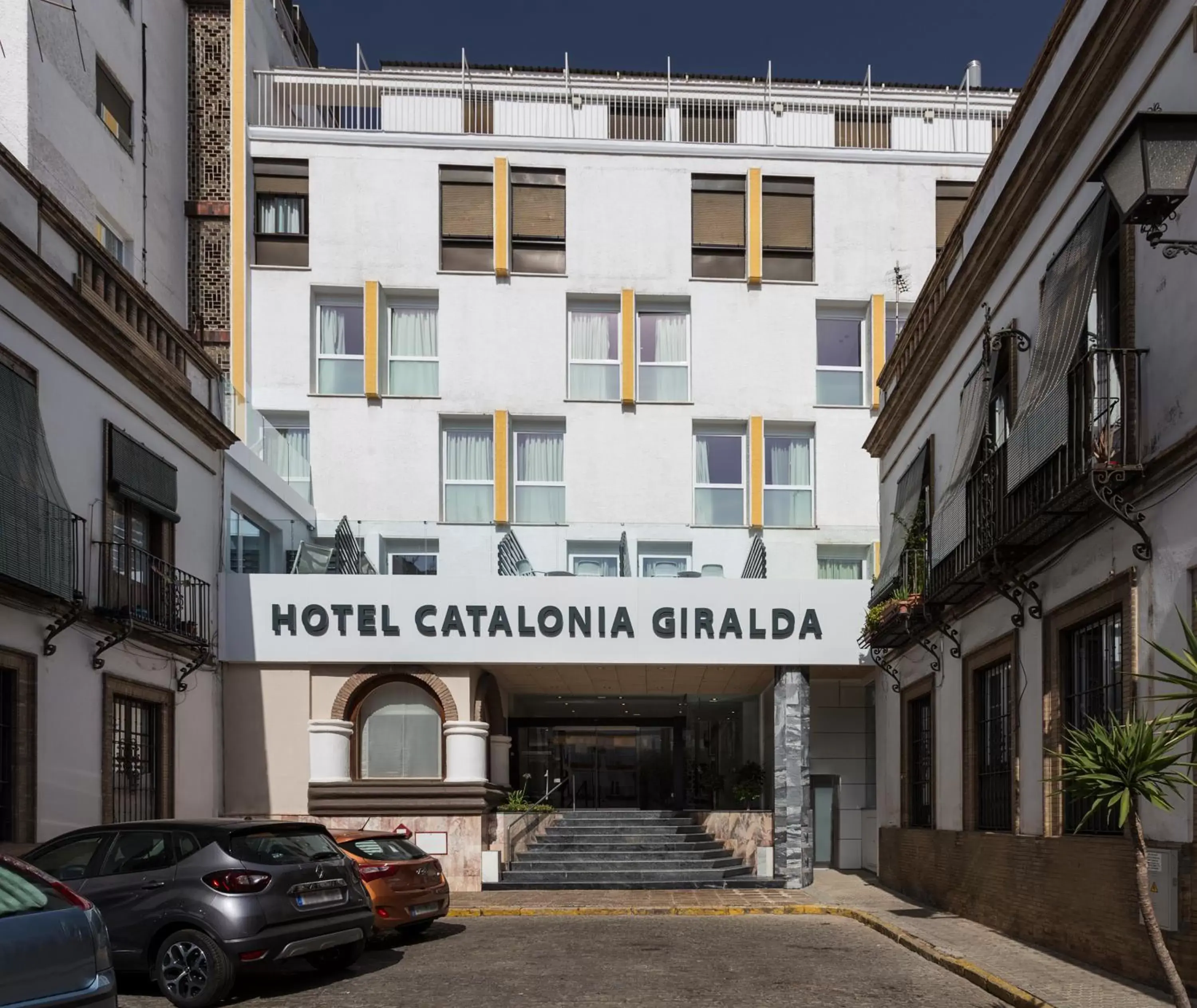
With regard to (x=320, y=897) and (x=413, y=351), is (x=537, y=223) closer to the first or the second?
(x=413, y=351)

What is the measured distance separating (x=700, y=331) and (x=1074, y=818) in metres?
17.5

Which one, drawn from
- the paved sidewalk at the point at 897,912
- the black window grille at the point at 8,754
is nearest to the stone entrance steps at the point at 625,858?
the paved sidewalk at the point at 897,912

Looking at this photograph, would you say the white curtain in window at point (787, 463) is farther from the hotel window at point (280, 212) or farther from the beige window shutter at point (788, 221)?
the hotel window at point (280, 212)

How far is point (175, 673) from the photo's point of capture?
19828 millimetres

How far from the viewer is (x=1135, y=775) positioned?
8.35 metres

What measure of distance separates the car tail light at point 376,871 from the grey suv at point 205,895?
2251mm

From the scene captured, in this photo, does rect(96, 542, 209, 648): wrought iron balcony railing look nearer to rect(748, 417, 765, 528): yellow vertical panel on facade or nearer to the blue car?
→ the blue car

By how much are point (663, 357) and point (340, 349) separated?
6.80m

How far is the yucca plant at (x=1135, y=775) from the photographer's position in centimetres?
794

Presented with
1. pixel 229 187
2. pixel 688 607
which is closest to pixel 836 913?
pixel 688 607

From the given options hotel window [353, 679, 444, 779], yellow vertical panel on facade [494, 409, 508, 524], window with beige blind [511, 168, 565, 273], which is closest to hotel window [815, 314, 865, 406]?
window with beige blind [511, 168, 565, 273]

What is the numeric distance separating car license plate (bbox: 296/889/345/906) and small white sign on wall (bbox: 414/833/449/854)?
1013cm

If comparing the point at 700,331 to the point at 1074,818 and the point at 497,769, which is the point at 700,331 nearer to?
the point at 497,769

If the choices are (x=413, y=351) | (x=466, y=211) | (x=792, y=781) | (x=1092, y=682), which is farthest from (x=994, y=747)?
(x=466, y=211)
